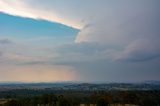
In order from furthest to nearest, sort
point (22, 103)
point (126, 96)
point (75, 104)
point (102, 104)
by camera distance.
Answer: point (126, 96)
point (75, 104)
point (22, 103)
point (102, 104)

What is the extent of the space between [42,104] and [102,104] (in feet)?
112

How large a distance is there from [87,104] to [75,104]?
7.56 meters

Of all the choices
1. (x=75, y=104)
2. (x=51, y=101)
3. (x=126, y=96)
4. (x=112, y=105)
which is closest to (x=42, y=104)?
(x=51, y=101)

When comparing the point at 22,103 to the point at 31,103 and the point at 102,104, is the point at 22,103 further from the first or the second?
the point at 102,104

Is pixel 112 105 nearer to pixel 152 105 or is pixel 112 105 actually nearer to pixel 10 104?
pixel 152 105

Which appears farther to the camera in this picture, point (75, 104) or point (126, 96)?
point (126, 96)

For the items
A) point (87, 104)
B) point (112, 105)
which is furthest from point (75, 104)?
point (112, 105)

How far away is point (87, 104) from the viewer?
516 ft

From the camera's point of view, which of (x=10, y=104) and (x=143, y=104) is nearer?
(x=10, y=104)

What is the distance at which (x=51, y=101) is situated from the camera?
150 metres

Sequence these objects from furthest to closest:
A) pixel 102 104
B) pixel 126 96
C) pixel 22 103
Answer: pixel 126 96
pixel 22 103
pixel 102 104

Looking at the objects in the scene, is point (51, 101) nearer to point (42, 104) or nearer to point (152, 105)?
point (42, 104)

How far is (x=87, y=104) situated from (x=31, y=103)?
27.8 meters

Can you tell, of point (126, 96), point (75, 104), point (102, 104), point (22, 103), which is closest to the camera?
point (102, 104)
